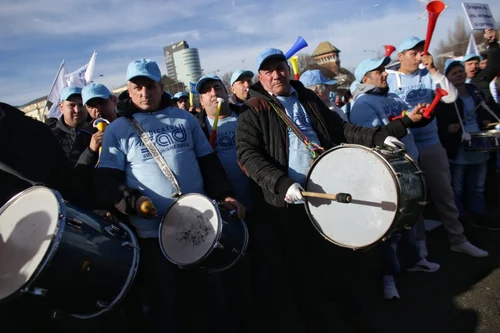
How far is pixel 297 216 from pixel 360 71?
1911 millimetres

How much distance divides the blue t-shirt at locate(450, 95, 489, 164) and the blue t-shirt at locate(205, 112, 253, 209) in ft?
9.21

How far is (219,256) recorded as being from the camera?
2578 mm

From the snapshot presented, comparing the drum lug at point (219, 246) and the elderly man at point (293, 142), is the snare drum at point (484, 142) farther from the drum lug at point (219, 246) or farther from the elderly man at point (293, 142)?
the drum lug at point (219, 246)

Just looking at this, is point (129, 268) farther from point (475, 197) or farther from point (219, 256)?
point (475, 197)

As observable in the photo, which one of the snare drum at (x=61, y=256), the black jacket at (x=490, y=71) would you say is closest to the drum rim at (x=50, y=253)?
the snare drum at (x=61, y=256)

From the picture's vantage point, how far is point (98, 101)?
4031mm

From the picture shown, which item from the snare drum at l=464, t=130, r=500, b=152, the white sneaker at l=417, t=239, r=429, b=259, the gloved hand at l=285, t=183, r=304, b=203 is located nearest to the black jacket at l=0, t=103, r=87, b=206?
the gloved hand at l=285, t=183, r=304, b=203

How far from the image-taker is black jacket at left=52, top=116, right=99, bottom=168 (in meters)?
3.20

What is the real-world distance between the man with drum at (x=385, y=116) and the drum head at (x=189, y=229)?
6.18 feet

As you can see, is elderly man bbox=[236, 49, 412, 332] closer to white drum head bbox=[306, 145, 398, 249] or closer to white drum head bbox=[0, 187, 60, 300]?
white drum head bbox=[306, 145, 398, 249]

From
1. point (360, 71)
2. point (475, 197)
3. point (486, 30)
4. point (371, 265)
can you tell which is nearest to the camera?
point (360, 71)

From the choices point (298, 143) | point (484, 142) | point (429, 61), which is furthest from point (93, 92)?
point (484, 142)

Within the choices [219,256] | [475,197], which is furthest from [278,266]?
[475,197]

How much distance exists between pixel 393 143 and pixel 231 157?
1.49 m
